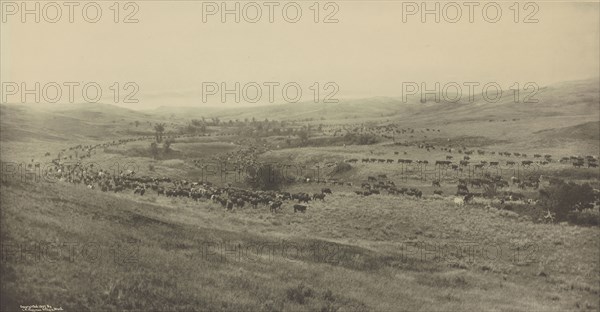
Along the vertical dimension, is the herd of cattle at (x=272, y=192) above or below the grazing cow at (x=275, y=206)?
above

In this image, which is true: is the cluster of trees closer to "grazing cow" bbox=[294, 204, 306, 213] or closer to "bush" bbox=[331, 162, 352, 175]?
"grazing cow" bbox=[294, 204, 306, 213]

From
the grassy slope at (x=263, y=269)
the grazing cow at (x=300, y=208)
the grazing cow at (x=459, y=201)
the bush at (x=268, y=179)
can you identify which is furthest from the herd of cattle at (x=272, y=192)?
the grassy slope at (x=263, y=269)

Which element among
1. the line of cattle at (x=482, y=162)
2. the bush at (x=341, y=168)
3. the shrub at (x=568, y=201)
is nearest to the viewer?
the shrub at (x=568, y=201)

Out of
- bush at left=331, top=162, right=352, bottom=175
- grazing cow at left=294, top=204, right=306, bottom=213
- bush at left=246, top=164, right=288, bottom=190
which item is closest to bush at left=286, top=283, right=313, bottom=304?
grazing cow at left=294, top=204, right=306, bottom=213

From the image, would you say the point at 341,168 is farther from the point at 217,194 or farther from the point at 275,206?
the point at 275,206

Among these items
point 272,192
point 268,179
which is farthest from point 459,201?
point 268,179

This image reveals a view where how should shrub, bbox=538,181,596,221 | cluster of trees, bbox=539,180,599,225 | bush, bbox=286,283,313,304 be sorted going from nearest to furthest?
bush, bbox=286,283,313,304 < cluster of trees, bbox=539,180,599,225 < shrub, bbox=538,181,596,221

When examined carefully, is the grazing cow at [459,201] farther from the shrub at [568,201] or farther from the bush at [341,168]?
the bush at [341,168]

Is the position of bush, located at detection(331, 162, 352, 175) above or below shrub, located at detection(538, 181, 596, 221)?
above

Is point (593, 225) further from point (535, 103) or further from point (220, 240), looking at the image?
point (535, 103)

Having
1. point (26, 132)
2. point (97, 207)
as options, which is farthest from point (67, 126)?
point (97, 207)
